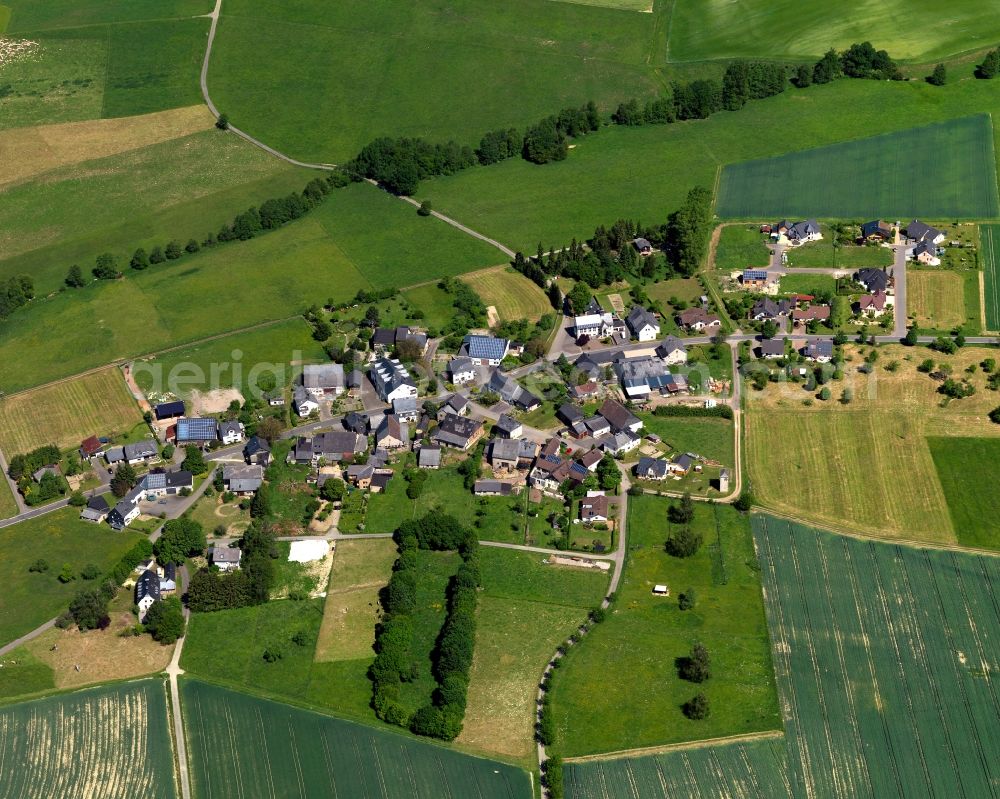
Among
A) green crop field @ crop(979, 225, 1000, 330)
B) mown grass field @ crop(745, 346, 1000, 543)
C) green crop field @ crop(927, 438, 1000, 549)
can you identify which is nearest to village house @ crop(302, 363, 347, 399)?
mown grass field @ crop(745, 346, 1000, 543)

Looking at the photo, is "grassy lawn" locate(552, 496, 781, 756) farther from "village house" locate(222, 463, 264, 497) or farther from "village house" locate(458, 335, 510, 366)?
"village house" locate(222, 463, 264, 497)

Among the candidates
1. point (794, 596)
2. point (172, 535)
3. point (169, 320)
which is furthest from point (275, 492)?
point (794, 596)

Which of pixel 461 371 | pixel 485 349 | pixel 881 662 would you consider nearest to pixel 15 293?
pixel 461 371

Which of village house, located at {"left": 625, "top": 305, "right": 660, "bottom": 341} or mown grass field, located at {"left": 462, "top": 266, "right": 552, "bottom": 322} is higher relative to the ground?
village house, located at {"left": 625, "top": 305, "right": 660, "bottom": 341}

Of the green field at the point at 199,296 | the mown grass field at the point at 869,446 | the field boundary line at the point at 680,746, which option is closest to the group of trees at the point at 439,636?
the field boundary line at the point at 680,746

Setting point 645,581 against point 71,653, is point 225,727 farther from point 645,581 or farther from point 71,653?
point 645,581

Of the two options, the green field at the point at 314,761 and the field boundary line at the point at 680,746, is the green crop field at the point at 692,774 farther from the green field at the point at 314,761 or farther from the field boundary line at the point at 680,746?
the green field at the point at 314,761
